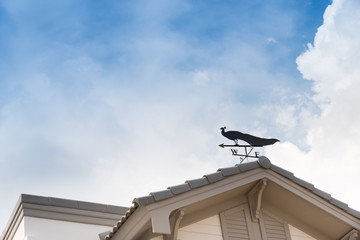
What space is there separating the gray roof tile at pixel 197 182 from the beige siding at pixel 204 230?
807 millimetres

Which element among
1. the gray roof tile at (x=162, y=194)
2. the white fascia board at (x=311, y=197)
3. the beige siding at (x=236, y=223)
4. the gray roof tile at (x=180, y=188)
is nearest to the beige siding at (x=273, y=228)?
the beige siding at (x=236, y=223)

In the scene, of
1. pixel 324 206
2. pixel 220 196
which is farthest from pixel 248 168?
pixel 324 206

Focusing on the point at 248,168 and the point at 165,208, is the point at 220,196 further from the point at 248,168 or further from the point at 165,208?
the point at 165,208

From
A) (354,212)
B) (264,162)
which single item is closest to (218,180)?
(264,162)

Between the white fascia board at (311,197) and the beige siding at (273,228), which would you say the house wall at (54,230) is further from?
the white fascia board at (311,197)

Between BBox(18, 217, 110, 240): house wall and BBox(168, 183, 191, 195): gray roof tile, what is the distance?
13.6 feet

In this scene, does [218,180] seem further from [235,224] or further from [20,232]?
[20,232]

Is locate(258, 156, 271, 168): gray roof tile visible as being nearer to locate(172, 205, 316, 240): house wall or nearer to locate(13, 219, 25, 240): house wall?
locate(172, 205, 316, 240): house wall

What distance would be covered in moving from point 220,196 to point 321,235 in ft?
7.18

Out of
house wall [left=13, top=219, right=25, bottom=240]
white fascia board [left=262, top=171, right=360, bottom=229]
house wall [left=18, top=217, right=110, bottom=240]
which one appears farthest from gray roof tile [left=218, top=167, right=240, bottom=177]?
house wall [left=13, top=219, right=25, bottom=240]

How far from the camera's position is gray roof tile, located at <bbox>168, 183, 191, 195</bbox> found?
27.7ft

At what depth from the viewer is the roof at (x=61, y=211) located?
38.2 ft

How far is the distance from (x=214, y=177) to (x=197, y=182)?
0.34 m

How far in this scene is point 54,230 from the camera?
460 inches
